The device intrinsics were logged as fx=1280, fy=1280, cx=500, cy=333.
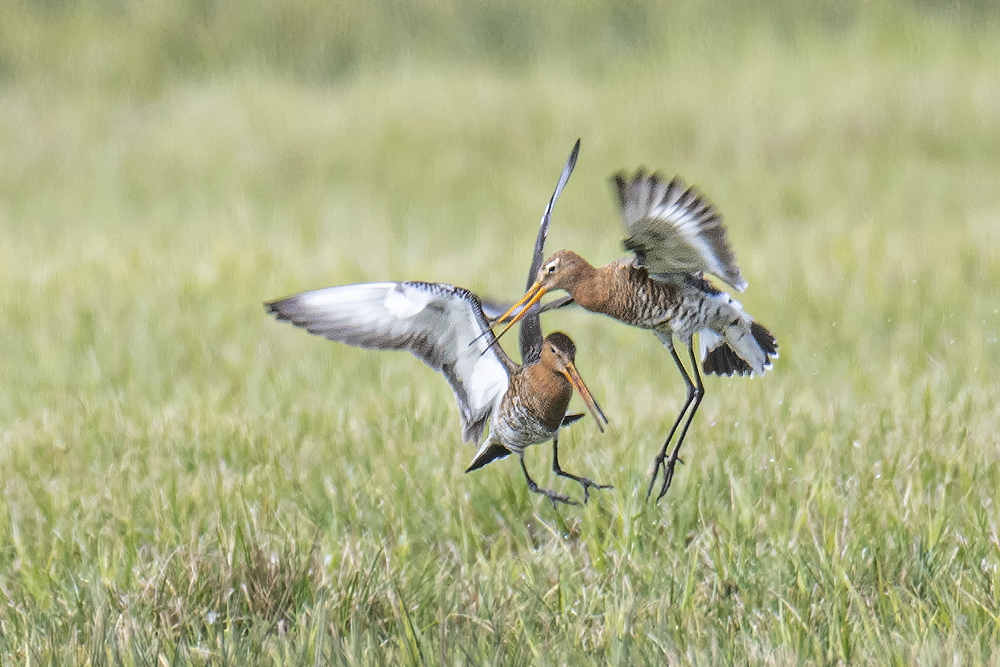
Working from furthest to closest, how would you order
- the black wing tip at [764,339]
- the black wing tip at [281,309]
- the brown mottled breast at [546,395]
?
1. the black wing tip at [764,339]
2. the brown mottled breast at [546,395]
3. the black wing tip at [281,309]

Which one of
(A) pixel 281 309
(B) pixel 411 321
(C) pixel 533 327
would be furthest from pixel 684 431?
(A) pixel 281 309

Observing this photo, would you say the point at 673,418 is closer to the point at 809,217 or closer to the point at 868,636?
the point at 868,636

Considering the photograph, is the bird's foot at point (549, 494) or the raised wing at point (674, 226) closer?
the raised wing at point (674, 226)

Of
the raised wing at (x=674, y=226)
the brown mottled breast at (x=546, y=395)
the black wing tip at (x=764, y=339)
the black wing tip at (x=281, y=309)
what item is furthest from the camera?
the black wing tip at (x=764, y=339)

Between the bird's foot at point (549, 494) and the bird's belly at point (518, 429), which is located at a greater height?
the bird's belly at point (518, 429)

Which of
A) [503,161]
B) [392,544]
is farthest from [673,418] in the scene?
[503,161]

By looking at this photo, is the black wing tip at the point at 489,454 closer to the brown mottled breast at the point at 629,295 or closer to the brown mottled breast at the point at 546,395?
the brown mottled breast at the point at 546,395

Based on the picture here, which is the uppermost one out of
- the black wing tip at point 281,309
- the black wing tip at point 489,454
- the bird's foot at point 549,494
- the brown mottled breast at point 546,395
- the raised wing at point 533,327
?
the raised wing at point 533,327

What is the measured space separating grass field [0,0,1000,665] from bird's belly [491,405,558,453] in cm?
48

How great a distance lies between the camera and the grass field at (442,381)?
3.24 m

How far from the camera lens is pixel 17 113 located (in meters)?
16.2

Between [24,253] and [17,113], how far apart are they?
271 inches

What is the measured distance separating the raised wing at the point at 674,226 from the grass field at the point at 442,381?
2.90 ft

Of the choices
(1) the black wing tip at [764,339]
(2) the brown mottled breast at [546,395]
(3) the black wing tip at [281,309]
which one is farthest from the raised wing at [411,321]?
(1) the black wing tip at [764,339]
